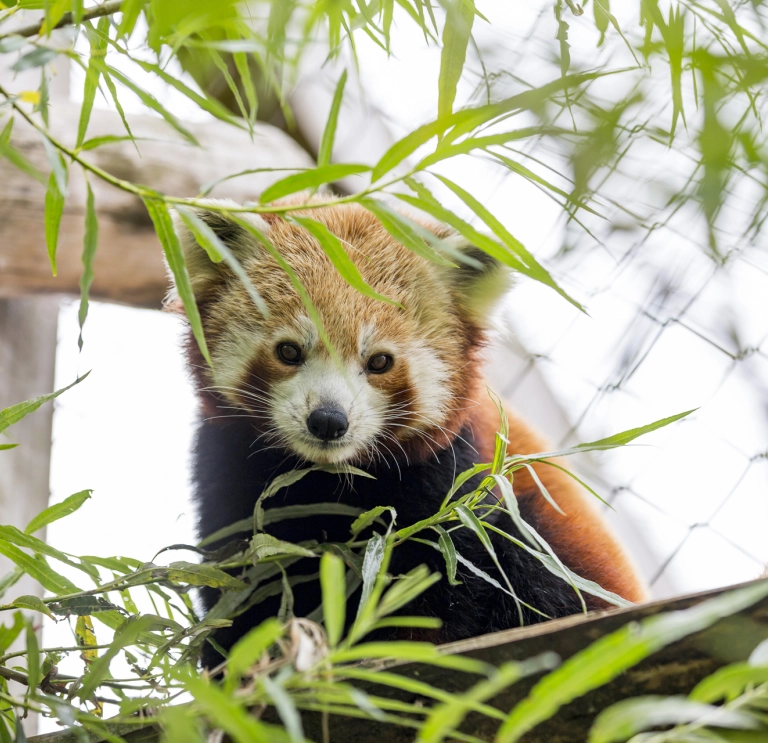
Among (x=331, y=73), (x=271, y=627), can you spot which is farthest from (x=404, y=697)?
(x=331, y=73)

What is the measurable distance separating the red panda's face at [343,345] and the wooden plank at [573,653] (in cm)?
70

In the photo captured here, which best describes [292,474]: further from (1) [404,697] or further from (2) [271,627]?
(2) [271,627]

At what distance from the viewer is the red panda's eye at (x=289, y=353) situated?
1501mm

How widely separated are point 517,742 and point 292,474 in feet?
1.99

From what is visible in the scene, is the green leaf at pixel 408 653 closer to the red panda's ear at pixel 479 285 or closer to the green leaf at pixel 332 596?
the green leaf at pixel 332 596

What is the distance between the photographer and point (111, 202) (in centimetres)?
210

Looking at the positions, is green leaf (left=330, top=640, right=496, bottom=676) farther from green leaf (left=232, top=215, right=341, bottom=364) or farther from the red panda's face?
the red panda's face

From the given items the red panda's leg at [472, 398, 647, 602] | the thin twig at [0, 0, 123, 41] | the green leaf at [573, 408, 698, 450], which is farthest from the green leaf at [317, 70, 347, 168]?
the red panda's leg at [472, 398, 647, 602]

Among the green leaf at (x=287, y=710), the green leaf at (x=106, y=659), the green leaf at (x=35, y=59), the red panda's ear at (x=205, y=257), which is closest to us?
the green leaf at (x=287, y=710)

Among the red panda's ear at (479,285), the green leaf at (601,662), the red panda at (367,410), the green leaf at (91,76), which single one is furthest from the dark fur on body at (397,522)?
the green leaf at (601,662)

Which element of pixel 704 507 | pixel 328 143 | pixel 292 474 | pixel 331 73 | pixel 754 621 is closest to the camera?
pixel 754 621

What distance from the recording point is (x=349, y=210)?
1766mm

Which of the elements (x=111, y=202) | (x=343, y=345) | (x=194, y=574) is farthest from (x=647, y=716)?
A: (x=111, y=202)

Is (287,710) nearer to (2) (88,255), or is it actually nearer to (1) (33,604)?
Result: (2) (88,255)
